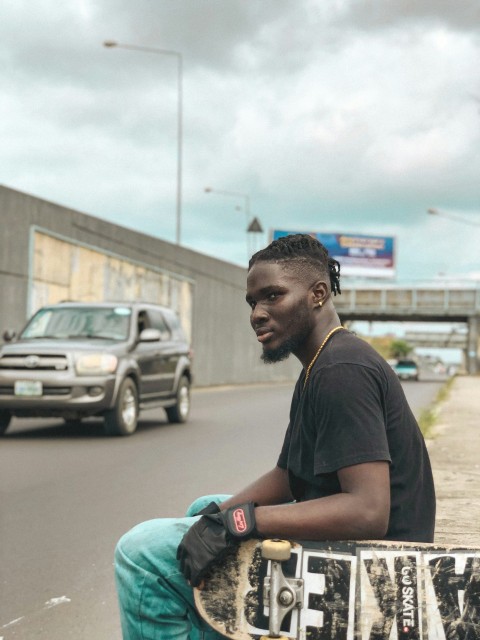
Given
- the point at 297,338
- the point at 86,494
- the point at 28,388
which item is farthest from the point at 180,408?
the point at 297,338

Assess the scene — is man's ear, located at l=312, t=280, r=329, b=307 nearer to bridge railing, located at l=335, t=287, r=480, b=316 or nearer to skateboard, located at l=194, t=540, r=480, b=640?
skateboard, located at l=194, t=540, r=480, b=640

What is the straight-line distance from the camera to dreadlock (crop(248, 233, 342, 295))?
2.96m

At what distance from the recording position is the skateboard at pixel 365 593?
2420mm

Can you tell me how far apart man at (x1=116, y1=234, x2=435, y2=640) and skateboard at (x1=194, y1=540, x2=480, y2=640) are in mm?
109

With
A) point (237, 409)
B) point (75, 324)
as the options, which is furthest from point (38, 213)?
point (75, 324)

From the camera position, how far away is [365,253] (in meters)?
70.0

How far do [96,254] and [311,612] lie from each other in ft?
83.2

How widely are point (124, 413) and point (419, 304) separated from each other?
168 feet

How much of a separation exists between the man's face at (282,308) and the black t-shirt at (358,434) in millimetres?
132

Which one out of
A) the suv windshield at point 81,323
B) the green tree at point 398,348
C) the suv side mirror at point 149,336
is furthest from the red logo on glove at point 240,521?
the green tree at point 398,348

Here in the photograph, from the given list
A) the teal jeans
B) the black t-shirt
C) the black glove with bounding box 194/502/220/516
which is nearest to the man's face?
the black t-shirt

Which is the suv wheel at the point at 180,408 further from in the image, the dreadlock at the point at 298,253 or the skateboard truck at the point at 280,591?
the skateboard truck at the point at 280,591

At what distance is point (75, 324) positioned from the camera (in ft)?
46.2

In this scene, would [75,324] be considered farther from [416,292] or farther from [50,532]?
[416,292]
